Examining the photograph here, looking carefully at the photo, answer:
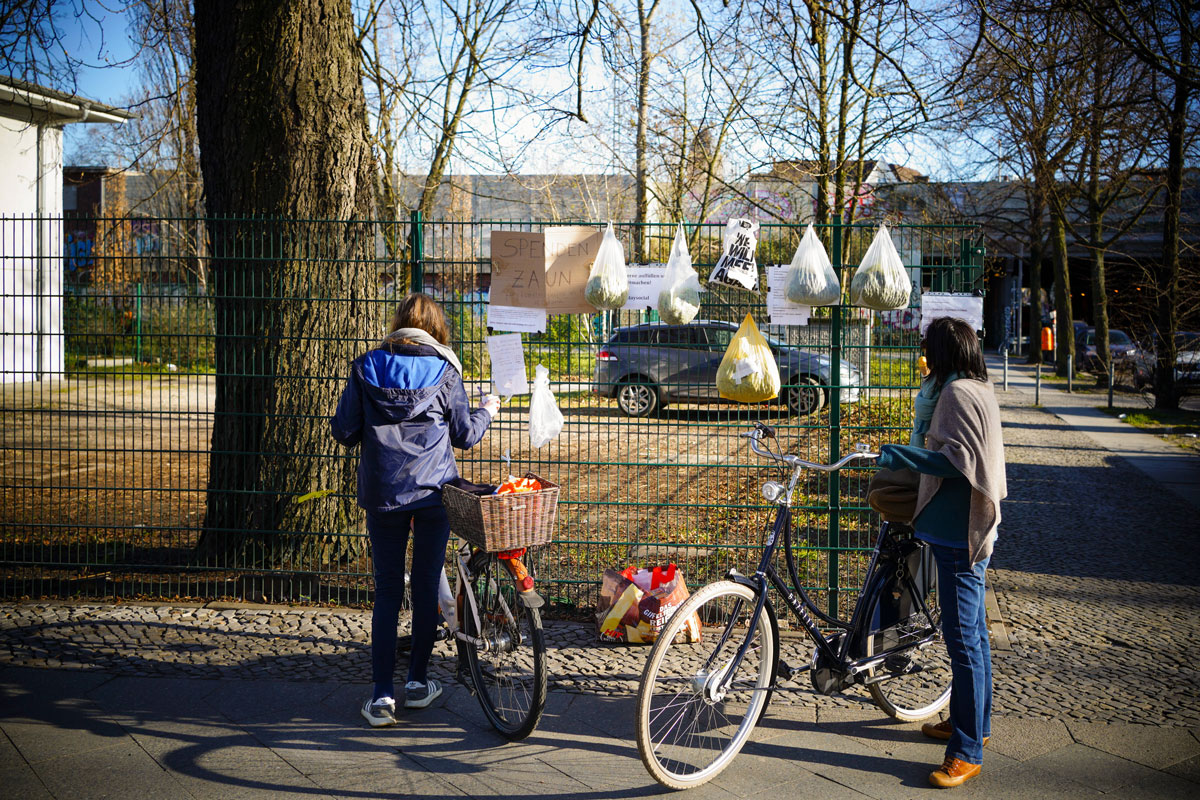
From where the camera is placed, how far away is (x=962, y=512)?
145 inches

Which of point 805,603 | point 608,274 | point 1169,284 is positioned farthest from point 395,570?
point 1169,284

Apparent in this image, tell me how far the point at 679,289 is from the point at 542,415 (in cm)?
104

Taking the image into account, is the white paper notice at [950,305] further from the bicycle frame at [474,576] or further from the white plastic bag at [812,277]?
the bicycle frame at [474,576]

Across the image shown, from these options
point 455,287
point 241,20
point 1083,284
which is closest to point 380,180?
point 241,20

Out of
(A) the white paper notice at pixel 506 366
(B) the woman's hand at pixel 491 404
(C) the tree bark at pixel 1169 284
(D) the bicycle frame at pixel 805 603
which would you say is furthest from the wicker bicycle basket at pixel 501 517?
(C) the tree bark at pixel 1169 284

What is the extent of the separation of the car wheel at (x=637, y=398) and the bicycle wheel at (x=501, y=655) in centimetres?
151

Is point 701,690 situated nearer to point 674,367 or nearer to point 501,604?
point 501,604

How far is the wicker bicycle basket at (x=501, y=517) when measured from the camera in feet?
12.6

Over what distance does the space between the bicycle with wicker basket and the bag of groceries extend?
3.44ft

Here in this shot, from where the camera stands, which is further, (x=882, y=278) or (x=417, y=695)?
(x=882, y=278)

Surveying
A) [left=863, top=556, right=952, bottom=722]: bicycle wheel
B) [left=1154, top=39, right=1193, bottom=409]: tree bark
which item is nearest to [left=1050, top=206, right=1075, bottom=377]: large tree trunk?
[left=1154, top=39, right=1193, bottom=409]: tree bark

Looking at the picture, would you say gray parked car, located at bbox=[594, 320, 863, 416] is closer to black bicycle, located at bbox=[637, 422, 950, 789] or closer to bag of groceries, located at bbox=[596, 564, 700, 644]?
bag of groceries, located at bbox=[596, 564, 700, 644]

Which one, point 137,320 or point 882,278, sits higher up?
point 882,278

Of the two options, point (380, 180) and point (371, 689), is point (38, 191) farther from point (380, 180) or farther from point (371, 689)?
point (371, 689)
